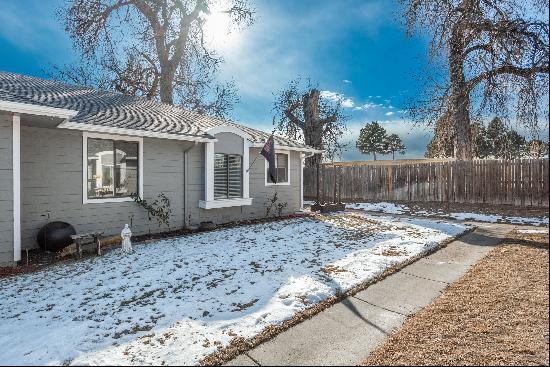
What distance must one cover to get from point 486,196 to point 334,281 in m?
2.21

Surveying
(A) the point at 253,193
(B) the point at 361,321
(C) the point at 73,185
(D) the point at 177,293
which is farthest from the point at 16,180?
(A) the point at 253,193

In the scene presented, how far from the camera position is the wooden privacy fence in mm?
3412

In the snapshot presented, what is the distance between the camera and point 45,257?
19.0ft

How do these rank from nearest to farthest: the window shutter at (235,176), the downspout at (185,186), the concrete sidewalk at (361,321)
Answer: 1. the concrete sidewalk at (361,321)
2. the downspout at (185,186)
3. the window shutter at (235,176)

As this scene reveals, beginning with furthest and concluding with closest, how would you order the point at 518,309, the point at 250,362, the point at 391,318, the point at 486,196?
1. the point at 486,196
2. the point at 391,318
3. the point at 518,309
4. the point at 250,362

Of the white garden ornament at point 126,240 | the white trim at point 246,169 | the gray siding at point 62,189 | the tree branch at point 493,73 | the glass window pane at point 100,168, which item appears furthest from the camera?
the white trim at point 246,169

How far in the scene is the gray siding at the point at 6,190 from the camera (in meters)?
5.07

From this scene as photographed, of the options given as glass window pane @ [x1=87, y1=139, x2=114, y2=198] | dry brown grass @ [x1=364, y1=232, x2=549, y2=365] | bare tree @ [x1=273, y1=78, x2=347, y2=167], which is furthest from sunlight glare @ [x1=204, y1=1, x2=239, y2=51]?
dry brown grass @ [x1=364, y1=232, x2=549, y2=365]

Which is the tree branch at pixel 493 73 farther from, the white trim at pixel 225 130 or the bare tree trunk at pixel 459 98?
the white trim at pixel 225 130

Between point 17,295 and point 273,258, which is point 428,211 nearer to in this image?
point 273,258

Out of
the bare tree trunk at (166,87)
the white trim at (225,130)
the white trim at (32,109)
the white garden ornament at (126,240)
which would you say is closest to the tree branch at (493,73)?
the white trim at (225,130)

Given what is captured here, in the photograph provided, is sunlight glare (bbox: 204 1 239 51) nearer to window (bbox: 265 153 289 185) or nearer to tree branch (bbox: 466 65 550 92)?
window (bbox: 265 153 289 185)

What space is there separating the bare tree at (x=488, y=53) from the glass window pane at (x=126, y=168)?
7.35 metres

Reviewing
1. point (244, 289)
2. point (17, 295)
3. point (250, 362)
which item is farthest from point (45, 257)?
point (250, 362)
